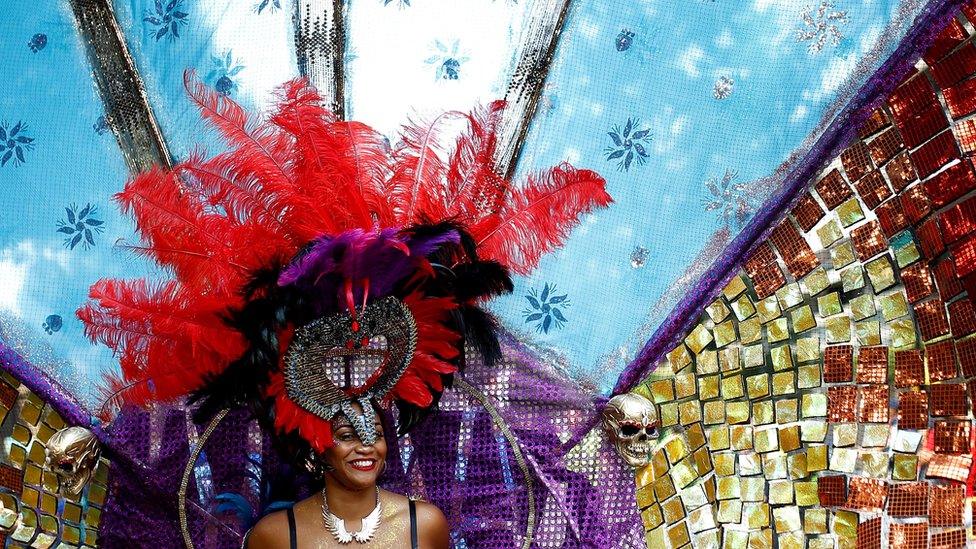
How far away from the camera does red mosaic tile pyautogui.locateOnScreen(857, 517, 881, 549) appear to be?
3348 mm

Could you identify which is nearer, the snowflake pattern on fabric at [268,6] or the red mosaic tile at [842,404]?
the red mosaic tile at [842,404]

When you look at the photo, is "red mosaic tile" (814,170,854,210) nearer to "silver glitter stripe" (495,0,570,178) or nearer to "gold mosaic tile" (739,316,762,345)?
"gold mosaic tile" (739,316,762,345)

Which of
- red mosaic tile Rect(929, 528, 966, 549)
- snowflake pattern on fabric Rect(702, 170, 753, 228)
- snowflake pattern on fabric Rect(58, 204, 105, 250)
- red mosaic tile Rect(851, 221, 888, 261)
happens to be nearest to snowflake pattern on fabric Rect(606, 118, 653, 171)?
snowflake pattern on fabric Rect(702, 170, 753, 228)

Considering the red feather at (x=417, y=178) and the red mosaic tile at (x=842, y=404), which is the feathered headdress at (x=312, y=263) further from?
the red mosaic tile at (x=842, y=404)

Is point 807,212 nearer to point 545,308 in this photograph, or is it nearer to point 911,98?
point 911,98

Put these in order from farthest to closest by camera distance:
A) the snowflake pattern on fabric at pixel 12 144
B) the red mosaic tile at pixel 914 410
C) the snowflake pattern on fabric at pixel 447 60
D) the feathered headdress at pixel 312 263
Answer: the snowflake pattern on fabric at pixel 447 60 < the snowflake pattern on fabric at pixel 12 144 < the red mosaic tile at pixel 914 410 < the feathered headdress at pixel 312 263

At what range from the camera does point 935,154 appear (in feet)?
10.9

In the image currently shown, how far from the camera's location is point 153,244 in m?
3.01

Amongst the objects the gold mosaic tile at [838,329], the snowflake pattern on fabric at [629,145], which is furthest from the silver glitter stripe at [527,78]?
the gold mosaic tile at [838,329]

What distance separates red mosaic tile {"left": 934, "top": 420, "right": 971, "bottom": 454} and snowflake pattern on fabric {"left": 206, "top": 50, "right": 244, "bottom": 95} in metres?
2.22

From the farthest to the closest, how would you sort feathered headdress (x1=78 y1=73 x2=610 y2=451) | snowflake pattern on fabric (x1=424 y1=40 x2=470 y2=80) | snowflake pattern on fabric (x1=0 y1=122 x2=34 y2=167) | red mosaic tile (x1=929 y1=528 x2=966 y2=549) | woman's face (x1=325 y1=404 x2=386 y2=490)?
snowflake pattern on fabric (x1=424 y1=40 x2=470 y2=80)
snowflake pattern on fabric (x1=0 y1=122 x2=34 y2=167)
red mosaic tile (x1=929 y1=528 x2=966 y2=549)
woman's face (x1=325 y1=404 x2=386 y2=490)
feathered headdress (x1=78 y1=73 x2=610 y2=451)

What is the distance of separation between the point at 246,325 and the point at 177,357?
0.24m

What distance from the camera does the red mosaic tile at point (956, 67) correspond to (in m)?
3.29

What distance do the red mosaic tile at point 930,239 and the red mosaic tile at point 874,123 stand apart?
0.29 meters
